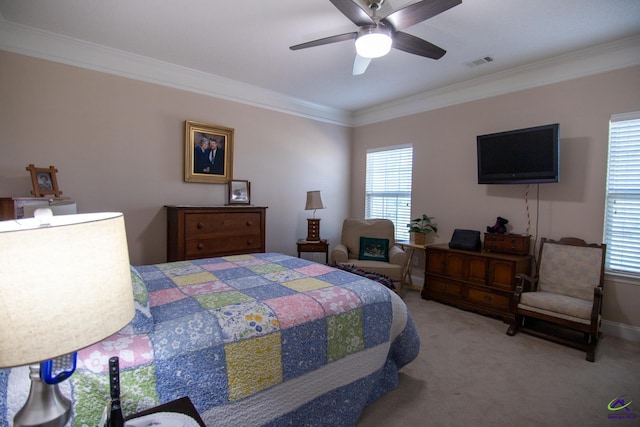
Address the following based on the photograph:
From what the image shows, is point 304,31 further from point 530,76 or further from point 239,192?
point 530,76

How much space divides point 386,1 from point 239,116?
2485 mm

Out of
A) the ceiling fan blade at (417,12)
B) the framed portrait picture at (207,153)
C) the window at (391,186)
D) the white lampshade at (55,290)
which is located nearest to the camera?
the white lampshade at (55,290)

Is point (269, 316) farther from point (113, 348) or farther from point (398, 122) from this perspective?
point (398, 122)

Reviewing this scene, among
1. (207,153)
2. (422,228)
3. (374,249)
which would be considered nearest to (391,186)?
(422,228)

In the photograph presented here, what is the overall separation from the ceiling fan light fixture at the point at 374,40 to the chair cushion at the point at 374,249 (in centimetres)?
253

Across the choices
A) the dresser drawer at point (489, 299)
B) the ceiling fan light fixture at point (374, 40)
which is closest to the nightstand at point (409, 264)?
the dresser drawer at point (489, 299)

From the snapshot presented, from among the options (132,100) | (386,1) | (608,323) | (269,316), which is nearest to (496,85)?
(386,1)

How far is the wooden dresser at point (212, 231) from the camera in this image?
10.4 feet

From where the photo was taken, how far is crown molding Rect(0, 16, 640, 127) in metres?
2.73

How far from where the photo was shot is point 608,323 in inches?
115

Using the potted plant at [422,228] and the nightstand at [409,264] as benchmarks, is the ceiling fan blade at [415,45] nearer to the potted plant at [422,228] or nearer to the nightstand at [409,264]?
the potted plant at [422,228]

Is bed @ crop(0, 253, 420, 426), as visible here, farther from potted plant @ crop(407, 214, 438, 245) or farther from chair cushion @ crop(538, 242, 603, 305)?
potted plant @ crop(407, 214, 438, 245)

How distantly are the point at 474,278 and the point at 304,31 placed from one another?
10.1 feet

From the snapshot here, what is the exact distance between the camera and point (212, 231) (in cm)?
333
